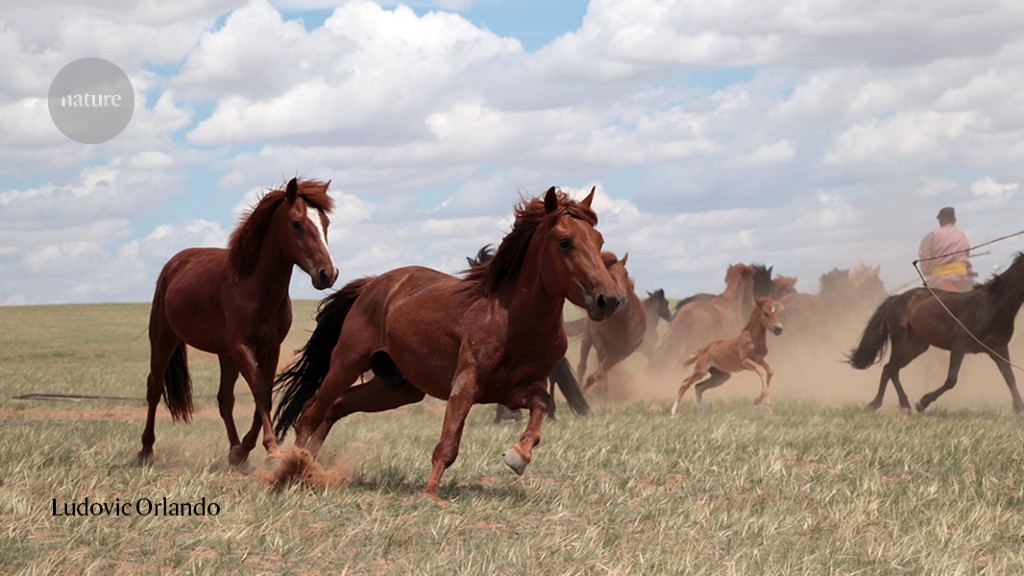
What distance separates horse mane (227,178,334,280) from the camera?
8.89 m

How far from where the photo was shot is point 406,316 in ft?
26.2

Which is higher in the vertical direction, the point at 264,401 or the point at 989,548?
the point at 264,401

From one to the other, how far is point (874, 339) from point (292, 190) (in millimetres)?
11808

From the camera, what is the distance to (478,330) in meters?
7.52

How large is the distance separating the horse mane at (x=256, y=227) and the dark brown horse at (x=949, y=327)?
376 inches

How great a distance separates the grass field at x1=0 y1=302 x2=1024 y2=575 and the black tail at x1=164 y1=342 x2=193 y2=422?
414 mm

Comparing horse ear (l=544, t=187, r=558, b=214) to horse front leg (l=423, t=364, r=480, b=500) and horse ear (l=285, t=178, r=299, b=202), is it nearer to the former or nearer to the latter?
horse front leg (l=423, t=364, r=480, b=500)

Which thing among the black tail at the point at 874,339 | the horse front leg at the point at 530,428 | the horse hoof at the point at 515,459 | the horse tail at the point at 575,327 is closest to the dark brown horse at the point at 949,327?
the black tail at the point at 874,339

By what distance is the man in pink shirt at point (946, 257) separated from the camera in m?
19.0

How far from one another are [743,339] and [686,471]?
885 centimetres

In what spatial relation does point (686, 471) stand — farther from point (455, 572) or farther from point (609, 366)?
point (609, 366)

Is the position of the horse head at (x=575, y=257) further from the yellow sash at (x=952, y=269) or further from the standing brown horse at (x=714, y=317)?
the standing brown horse at (x=714, y=317)

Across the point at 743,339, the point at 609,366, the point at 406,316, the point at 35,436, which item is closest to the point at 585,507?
the point at 406,316

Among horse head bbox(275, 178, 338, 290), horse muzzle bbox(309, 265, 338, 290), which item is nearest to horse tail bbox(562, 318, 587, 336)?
horse head bbox(275, 178, 338, 290)
